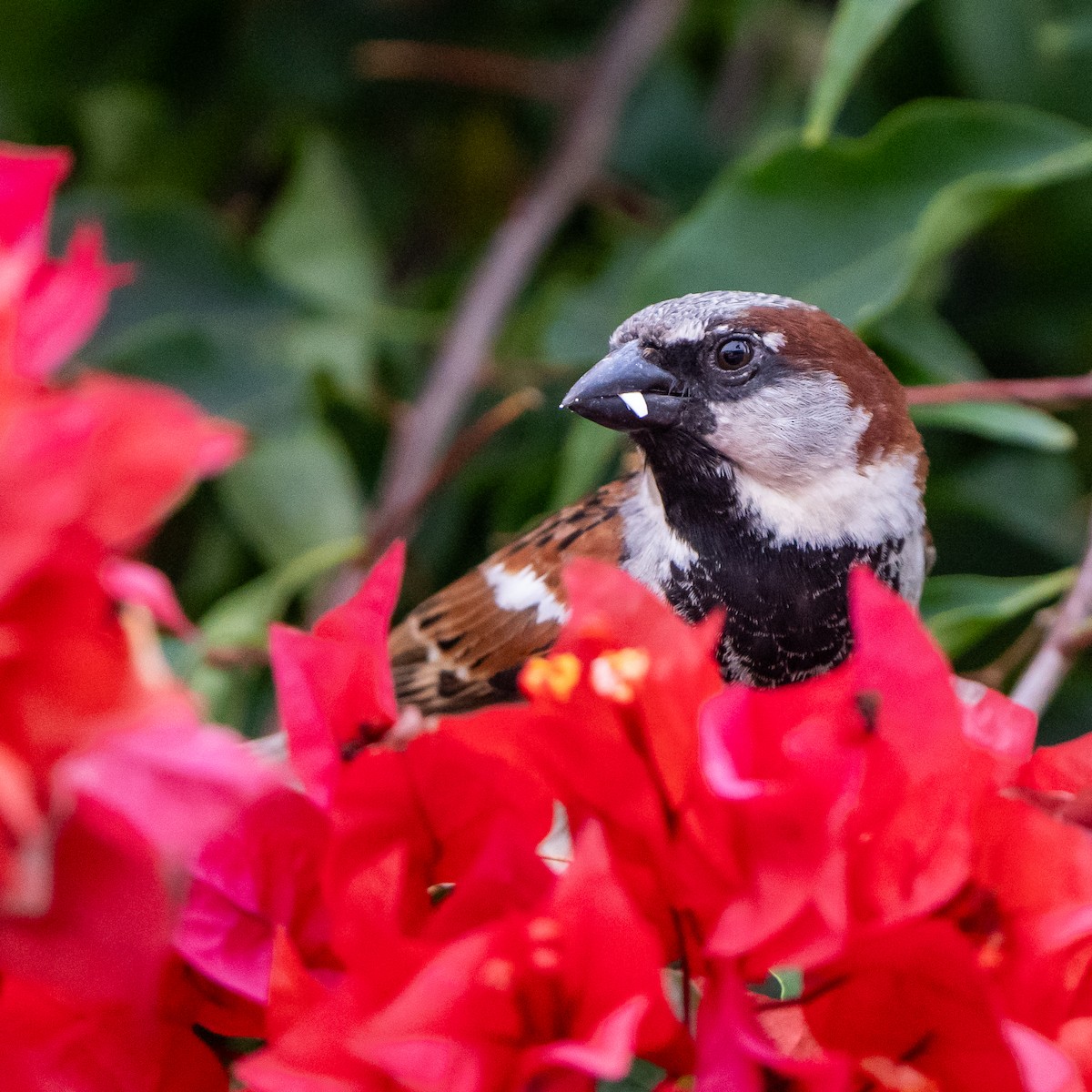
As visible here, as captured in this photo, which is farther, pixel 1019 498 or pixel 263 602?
pixel 1019 498

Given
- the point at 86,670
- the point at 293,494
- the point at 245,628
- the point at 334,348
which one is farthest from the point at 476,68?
the point at 86,670

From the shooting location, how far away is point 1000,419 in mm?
1062

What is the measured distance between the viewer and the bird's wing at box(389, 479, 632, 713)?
3.59 ft

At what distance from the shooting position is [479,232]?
1857 mm

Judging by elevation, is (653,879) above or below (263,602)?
above

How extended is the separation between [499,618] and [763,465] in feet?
1.01

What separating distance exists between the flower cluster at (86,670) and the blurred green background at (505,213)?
718 mm

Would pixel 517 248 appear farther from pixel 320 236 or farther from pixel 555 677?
pixel 555 677

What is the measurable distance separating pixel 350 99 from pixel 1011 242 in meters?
0.81

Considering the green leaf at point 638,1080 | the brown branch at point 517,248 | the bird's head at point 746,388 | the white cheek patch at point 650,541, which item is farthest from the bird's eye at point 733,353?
the green leaf at point 638,1080

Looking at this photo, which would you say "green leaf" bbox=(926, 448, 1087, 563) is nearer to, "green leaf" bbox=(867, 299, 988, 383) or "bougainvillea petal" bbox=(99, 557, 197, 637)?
"green leaf" bbox=(867, 299, 988, 383)

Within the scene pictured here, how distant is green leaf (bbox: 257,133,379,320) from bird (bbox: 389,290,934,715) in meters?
0.76

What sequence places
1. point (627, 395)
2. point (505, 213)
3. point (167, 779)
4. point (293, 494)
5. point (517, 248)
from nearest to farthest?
point (167, 779)
point (627, 395)
point (293, 494)
point (517, 248)
point (505, 213)

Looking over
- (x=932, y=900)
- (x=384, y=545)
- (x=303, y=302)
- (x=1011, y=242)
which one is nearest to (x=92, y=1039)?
(x=932, y=900)
